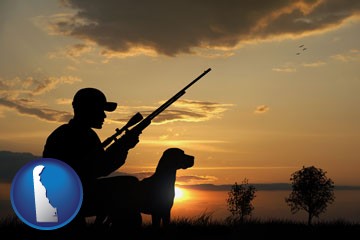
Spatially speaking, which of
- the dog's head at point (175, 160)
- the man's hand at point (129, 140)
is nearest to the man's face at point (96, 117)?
the man's hand at point (129, 140)

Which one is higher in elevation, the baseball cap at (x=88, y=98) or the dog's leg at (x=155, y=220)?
the baseball cap at (x=88, y=98)

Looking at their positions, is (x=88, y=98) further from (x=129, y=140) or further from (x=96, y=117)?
(x=129, y=140)

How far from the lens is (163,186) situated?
13070mm

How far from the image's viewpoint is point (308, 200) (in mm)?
23250

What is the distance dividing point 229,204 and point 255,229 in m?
11.6

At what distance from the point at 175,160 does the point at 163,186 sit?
102 centimetres

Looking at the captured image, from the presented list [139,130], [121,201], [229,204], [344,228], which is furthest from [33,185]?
[229,204]

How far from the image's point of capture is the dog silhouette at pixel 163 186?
1247 cm

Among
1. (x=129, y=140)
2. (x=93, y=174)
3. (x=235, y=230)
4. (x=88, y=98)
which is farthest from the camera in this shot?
(x=235, y=230)

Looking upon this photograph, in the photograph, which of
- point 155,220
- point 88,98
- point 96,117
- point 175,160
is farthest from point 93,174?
point 175,160

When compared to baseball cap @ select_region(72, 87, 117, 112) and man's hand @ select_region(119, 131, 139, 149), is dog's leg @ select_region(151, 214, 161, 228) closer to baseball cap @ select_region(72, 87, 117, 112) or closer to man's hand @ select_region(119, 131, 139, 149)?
man's hand @ select_region(119, 131, 139, 149)

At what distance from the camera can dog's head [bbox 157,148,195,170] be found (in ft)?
44.6

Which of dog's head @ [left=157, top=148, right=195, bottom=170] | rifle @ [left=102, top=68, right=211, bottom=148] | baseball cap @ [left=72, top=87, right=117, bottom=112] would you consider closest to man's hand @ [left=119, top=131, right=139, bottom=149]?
rifle @ [left=102, top=68, right=211, bottom=148]

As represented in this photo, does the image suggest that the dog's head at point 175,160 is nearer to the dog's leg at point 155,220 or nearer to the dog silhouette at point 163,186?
the dog silhouette at point 163,186
